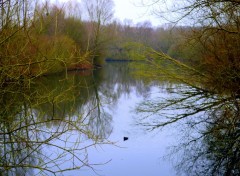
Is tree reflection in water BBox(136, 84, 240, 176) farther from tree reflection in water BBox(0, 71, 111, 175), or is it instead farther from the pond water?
tree reflection in water BBox(0, 71, 111, 175)

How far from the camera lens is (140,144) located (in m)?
5.93

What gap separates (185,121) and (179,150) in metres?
1.87

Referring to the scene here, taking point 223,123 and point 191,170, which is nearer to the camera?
point 191,170

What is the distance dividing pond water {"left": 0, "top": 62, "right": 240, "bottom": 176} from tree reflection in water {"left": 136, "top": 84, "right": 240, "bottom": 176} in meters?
0.02

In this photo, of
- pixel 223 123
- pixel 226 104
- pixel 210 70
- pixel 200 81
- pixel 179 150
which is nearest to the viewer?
pixel 179 150

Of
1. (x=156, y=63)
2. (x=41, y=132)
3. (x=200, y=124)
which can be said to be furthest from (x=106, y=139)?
(x=156, y=63)

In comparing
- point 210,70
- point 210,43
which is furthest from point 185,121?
point 210,43

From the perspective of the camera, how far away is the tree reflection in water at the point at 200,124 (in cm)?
495

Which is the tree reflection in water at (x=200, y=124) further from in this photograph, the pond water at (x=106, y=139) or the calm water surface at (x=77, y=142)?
the calm water surface at (x=77, y=142)

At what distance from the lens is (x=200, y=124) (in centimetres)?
702

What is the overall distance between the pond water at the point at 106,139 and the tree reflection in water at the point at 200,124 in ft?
0.05

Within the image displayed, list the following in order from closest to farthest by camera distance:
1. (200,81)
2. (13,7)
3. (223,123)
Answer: (13,7) → (223,123) → (200,81)

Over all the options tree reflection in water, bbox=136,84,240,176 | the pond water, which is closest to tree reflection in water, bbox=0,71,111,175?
the pond water

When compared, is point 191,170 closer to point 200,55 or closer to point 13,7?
point 13,7
